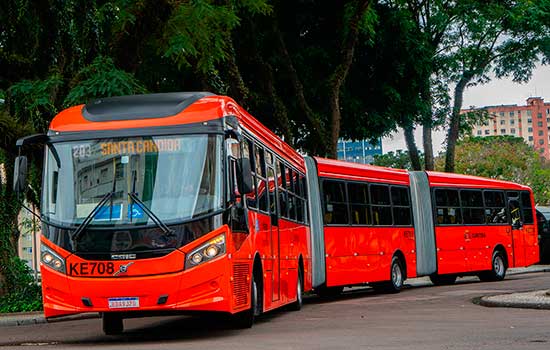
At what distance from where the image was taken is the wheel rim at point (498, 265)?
108 ft

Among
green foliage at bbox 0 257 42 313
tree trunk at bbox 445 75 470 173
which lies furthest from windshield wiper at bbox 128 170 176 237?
tree trunk at bbox 445 75 470 173

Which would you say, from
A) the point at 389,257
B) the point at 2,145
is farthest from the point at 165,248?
the point at 389,257

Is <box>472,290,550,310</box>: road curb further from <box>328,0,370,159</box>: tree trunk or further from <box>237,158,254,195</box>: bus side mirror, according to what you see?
<box>328,0,370,159</box>: tree trunk

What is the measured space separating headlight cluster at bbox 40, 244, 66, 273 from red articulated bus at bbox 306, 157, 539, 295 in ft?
31.6

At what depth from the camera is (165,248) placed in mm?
13883

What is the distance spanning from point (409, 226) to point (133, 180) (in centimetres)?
1581

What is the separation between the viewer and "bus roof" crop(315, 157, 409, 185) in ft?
82.6

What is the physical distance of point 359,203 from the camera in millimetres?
26391

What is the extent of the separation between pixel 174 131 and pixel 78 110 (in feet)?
5.22

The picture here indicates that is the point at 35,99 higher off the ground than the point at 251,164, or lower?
higher

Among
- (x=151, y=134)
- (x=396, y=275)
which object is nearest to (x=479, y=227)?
(x=396, y=275)

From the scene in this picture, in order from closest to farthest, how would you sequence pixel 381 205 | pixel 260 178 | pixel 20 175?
pixel 20 175
pixel 260 178
pixel 381 205

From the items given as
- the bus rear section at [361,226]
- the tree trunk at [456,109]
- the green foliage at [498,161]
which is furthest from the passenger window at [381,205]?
the green foliage at [498,161]

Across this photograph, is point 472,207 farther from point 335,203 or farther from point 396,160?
point 396,160
